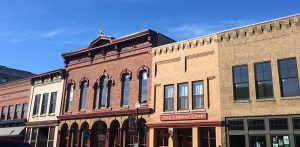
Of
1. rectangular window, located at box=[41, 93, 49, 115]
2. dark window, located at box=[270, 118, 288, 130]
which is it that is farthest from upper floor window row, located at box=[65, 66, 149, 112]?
dark window, located at box=[270, 118, 288, 130]

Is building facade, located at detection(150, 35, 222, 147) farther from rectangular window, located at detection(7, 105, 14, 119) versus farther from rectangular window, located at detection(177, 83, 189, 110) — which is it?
rectangular window, located at detection(7, 105, 14, 119)

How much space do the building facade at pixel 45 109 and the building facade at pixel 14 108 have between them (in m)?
1.48

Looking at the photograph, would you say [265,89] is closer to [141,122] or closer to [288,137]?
[288,137]

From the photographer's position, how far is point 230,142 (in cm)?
2036

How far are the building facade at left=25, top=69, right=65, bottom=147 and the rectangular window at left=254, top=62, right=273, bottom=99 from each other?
2168 centimetres

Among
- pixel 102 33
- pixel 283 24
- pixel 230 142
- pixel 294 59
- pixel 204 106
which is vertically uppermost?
pixel 102 33

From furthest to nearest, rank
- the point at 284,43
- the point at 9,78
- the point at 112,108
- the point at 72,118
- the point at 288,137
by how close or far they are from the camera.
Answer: the point at 9,78, the point at 72,118, the point at 112,108, the point at 284,43, the point at 288,137

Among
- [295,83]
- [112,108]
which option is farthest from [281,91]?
[112,108]

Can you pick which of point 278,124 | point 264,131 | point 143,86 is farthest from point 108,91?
point 278,124

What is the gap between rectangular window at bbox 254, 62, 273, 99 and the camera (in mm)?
19703

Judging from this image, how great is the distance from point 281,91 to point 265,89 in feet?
3.39

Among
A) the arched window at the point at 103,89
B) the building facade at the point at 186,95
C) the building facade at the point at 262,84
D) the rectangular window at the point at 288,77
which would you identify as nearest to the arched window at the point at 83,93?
the arched window at the point at 103,89

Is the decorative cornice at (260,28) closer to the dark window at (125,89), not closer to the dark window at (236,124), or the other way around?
the dark window at (236,124)

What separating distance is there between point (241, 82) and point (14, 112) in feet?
102
